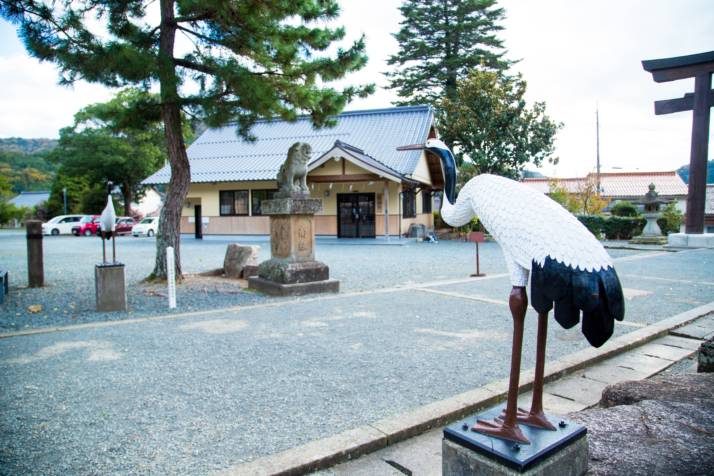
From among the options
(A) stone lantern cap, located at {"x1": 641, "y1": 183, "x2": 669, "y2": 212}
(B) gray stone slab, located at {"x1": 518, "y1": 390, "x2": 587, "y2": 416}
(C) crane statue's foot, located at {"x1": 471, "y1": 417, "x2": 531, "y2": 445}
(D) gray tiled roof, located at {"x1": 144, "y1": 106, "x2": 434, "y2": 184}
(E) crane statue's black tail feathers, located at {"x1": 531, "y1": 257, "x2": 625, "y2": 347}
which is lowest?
(B) gray stone slab, located at {"x1": 518, "y1": 390, "x2": 587, "y2": 416}

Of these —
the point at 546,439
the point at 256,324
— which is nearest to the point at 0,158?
the point at 256,324

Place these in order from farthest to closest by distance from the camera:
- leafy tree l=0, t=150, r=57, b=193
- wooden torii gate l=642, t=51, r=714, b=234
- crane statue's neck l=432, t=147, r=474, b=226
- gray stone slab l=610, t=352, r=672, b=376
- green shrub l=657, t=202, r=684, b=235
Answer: leafy tree l=0, t=150, r=57, b=193 < green shrub l=657, t=202, r=684, b=235 < wooden torii gate l=642, t=51, r=714, b=234 < gray stone slab l=610, t=352, r=672, b=376 < crane statue's neck l=432, t=147, r=474, b=226

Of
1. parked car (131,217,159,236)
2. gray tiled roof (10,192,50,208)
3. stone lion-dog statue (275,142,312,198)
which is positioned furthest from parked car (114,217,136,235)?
gray tiled roof (10,192,50,208)

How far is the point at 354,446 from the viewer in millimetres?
2701

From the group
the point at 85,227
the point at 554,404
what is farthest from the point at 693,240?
the point at 85,227

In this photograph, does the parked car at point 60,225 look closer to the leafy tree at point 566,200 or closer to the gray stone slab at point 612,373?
the leafy tree at point 566,200

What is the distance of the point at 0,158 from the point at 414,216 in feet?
198

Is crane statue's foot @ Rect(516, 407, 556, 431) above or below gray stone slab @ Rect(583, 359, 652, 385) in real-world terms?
above

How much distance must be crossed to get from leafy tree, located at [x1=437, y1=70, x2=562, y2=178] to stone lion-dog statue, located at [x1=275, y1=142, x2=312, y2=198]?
1355 centimetres

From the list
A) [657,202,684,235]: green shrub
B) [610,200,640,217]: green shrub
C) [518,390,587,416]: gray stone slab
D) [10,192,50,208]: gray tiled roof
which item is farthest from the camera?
[10,192,50,208]: gray tiled roof

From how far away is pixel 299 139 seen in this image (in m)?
26.3

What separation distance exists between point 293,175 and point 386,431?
6.20 meters

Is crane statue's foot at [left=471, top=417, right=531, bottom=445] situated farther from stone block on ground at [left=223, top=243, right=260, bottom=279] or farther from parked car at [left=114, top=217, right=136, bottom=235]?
parked car at [left=114, top=217, right=136, bottom=235]

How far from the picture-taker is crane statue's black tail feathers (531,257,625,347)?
1.75 meters
